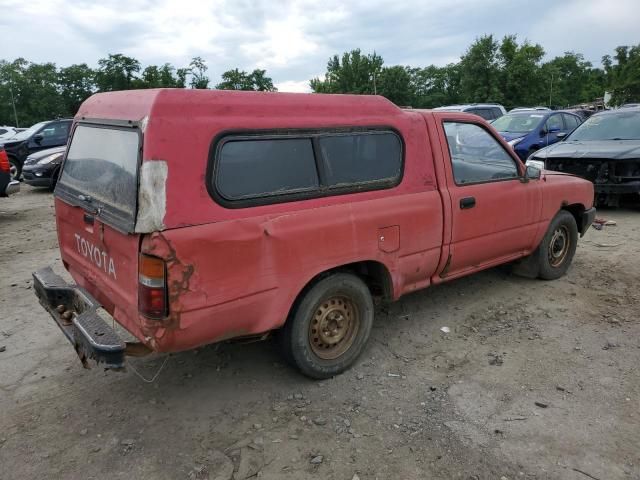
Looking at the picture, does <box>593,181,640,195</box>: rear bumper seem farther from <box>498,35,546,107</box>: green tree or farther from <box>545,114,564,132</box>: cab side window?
<box>498,35,546,107</box>: green tree

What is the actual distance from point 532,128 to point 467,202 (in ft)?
29.0

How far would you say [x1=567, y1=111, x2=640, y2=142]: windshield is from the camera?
835 cm

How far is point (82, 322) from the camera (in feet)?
9.07

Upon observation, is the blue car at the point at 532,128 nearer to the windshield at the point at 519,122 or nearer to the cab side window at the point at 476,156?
the windshield at the point at 519,122

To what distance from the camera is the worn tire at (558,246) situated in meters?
4.89

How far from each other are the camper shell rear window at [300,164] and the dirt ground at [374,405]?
1.35 m

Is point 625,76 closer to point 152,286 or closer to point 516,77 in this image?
point 516,77

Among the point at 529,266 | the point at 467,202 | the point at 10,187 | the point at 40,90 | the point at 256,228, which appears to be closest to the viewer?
the point at 256,228

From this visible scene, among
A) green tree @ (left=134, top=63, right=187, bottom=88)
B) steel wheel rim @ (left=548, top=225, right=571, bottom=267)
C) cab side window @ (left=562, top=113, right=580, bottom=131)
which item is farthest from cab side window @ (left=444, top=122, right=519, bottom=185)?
green tree @ (left=134, top=63, right=187, bottom=88)

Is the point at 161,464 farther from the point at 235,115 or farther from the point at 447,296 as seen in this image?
the point at 447,296

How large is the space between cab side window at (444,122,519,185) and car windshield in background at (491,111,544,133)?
800 cm

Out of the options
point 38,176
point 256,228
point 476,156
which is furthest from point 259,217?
point 38,176

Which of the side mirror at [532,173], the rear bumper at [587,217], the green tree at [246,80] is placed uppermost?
the green tree at [246,80]

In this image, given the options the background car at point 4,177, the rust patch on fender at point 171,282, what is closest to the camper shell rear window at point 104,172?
the rust patch on fender at point 171,282
